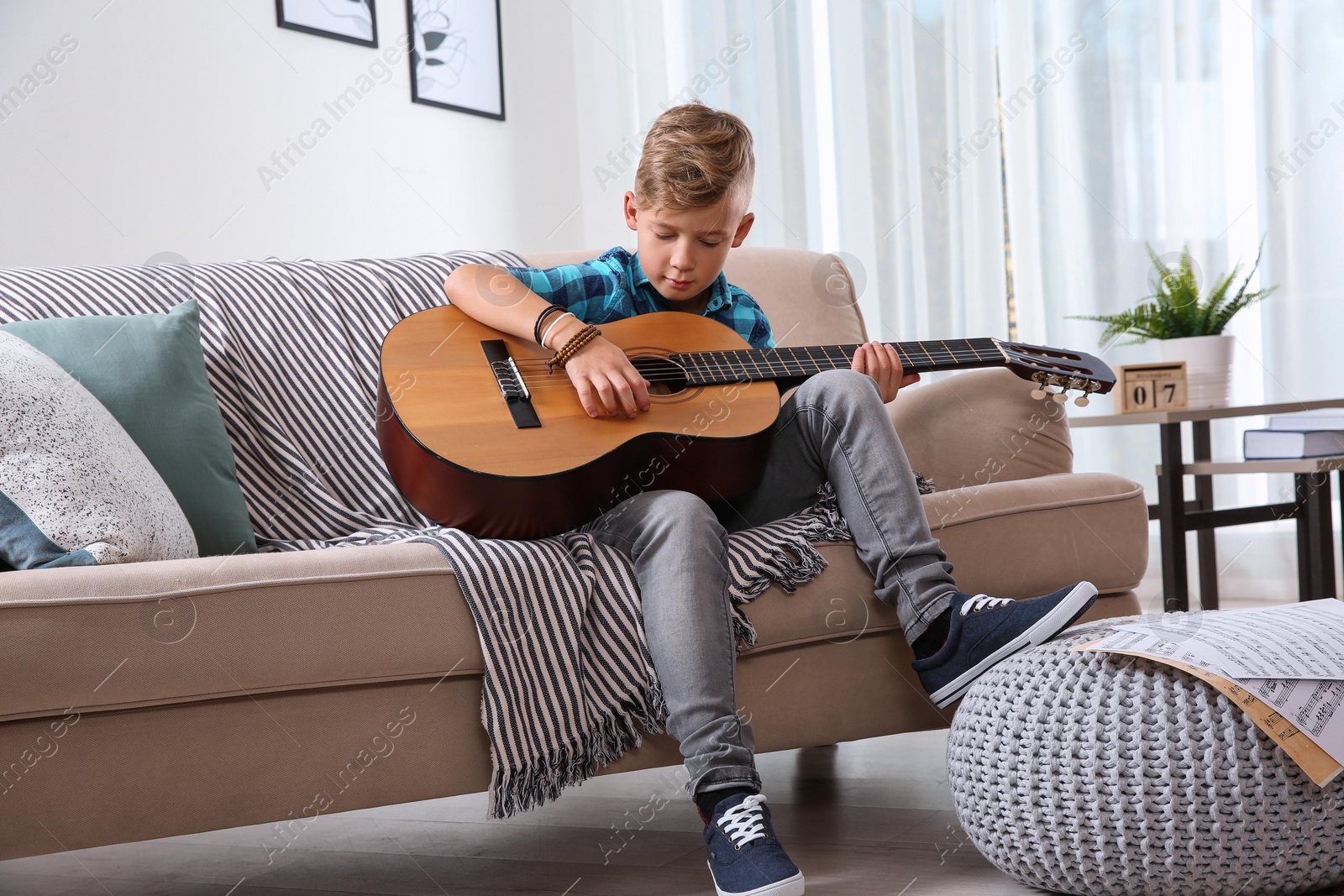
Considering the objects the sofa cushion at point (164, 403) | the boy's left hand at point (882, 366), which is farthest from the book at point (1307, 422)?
the sofa cushion at point (164, 403)

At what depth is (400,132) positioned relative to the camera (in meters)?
2.77

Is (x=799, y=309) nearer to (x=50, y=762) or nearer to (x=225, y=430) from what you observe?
(x=225, y=430)

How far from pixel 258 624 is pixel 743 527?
57 centimetres

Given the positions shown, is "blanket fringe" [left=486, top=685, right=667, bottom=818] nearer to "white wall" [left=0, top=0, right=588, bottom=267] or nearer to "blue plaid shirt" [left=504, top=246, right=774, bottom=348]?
"blue plaid shirt" [left=504, top=246, right=774, bottom=348]

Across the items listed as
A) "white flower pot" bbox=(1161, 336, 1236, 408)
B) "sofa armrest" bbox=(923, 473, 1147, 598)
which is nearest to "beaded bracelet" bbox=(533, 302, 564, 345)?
"sofa armrest" bbox=(923, 473, 1147, 598)

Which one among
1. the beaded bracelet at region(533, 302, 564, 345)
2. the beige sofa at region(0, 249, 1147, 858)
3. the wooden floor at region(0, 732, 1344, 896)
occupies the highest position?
the beaded bracelet at region(533, 302, 564, 345)

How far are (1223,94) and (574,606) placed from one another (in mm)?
2470

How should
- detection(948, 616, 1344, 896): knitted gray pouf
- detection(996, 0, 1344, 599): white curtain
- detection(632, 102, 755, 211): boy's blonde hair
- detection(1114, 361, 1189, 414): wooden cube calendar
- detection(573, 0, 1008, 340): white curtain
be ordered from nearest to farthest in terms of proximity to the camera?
detection(948, 616, 1344, 896): knitted gray pouf
detection(632, 102, 755, 211): boy's blonde hair
detection(1114, 361, 1189, 414): wooden cube calendar
detection(996, 0, 1344, 599): white curtain
detection(573, 0, 1008, 340): white curtain

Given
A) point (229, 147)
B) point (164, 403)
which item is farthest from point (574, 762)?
point (229, 147)

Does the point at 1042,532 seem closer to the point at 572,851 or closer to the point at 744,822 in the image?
the point at 744,822

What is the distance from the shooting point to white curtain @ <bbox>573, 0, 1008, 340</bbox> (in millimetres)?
3133

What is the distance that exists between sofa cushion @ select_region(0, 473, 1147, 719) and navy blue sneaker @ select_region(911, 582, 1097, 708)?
10cm

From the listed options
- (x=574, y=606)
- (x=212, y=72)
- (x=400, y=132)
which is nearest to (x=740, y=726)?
(x=574, y=606)

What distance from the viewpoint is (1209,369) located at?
2.29 meters
